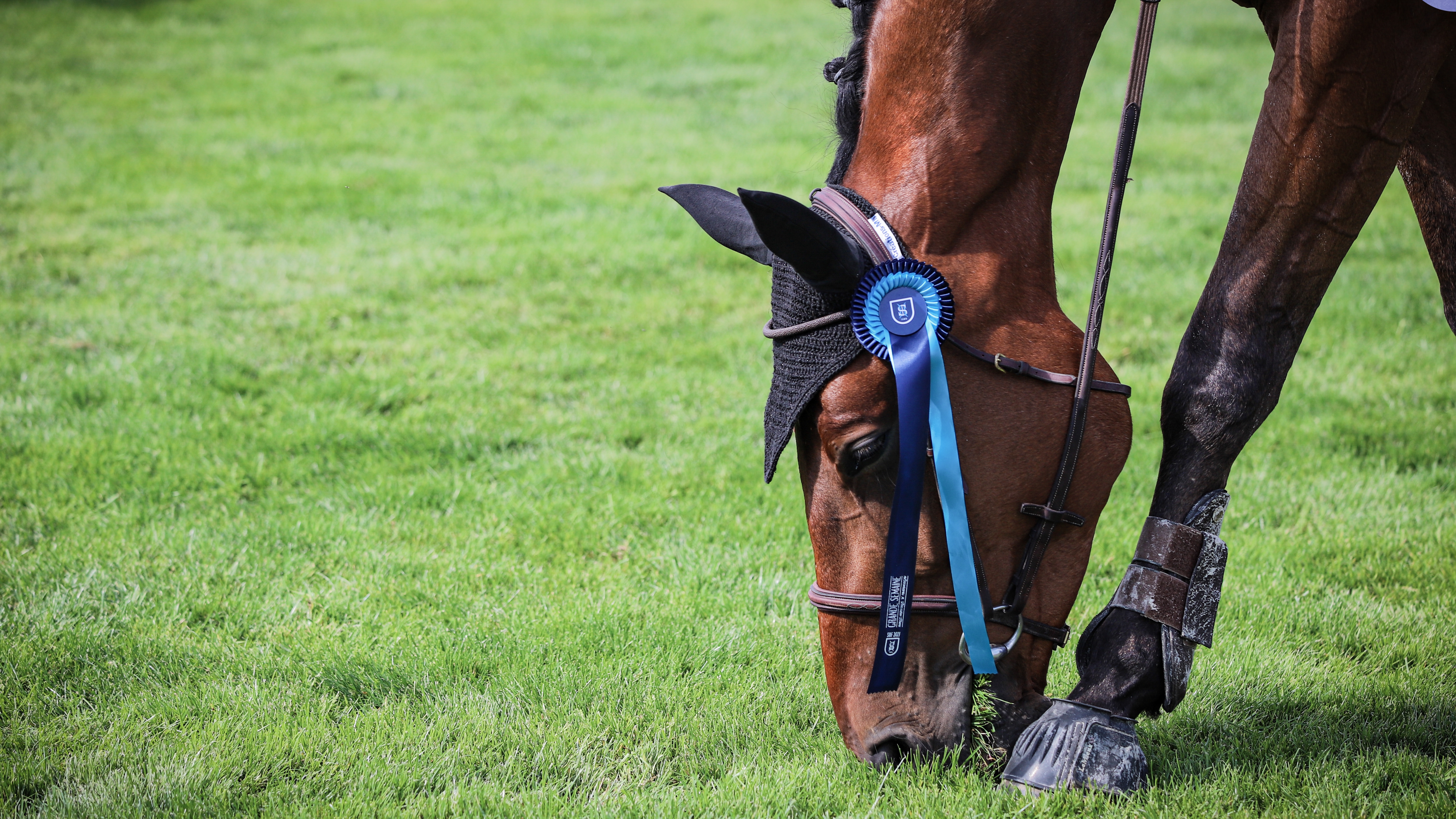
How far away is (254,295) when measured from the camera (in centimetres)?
693

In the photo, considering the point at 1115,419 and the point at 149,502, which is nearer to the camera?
the point at 1115,419

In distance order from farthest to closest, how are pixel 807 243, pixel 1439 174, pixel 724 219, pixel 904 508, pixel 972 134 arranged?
pixel 1439 174, pixel 724 219, pixel 972 134, pixel 904 508, pixel 807 243

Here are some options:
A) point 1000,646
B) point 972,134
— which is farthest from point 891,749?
point 972,134

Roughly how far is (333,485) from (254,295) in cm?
299

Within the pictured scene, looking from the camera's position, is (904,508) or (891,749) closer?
(904,508)

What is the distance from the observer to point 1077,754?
7.78 feet

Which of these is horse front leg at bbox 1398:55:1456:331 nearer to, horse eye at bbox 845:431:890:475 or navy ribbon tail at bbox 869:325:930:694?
navy ribbon tail at bbox 869:325:930:694

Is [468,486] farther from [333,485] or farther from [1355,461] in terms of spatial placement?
[1355,461]

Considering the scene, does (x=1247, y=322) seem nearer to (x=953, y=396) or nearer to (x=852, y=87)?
(x=953, y=396)

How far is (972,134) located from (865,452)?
77cm

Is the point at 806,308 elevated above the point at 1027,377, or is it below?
above

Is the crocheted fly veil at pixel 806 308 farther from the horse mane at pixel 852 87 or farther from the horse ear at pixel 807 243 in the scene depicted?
the horse mane at pixel 852 87

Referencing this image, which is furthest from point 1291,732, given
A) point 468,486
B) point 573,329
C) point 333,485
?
point 573,329

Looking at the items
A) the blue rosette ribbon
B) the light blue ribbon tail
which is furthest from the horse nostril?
the light blue ribbon tail
